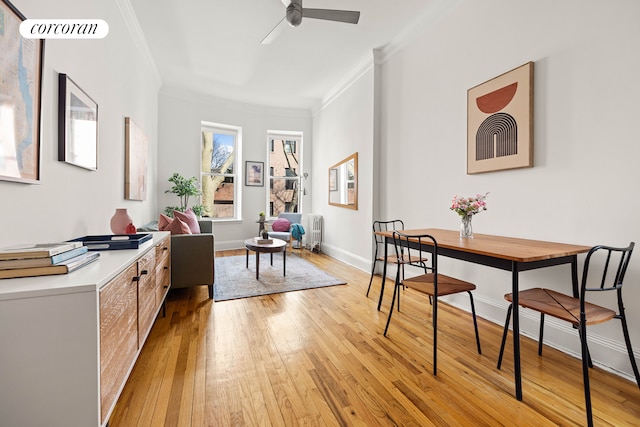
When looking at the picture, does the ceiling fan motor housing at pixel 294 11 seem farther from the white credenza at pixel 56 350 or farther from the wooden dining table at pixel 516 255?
the white credenza at pixel 56 350

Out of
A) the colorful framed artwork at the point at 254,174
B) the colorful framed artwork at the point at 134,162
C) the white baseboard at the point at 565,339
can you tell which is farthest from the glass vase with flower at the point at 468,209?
the colorful framed artwork at the point at 254,174

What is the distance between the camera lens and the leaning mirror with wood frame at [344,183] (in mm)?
4586

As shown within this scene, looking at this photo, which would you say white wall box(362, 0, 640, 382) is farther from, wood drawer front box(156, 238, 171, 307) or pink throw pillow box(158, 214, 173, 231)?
pink throw pillow box(158, 214, 173, 231)

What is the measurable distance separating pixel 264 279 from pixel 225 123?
12.1 feet

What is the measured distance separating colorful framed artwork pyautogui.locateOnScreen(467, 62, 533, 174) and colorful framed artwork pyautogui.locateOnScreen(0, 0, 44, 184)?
123 inches

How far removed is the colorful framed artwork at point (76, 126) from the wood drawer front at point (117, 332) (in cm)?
97

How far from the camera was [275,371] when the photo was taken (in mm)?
1811

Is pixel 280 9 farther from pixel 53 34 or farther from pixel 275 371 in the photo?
pixel 275 371

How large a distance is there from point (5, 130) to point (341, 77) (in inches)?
175

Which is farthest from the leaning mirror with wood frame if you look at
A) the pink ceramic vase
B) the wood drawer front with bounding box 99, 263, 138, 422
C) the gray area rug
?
the wood drawer front with bounding box 99, 263, 138, 422

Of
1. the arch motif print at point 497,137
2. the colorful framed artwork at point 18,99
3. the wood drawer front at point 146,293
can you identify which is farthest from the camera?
the arch motif print at point 497,137

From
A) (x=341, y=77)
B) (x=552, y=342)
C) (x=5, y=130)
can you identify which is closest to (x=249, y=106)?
(x=341, y=77)

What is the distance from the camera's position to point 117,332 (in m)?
1.30

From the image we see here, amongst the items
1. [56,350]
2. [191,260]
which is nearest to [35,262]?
[56,350]
